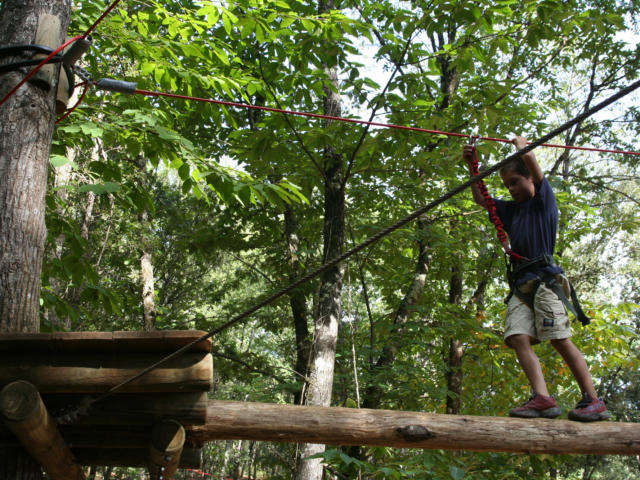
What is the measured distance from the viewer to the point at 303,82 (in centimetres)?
457

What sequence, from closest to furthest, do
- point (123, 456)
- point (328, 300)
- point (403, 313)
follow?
point (123, 456) → point (328, 300) → point (403, 313)

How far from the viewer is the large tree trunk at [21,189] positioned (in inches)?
81.7

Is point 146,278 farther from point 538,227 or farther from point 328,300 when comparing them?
point 538,227

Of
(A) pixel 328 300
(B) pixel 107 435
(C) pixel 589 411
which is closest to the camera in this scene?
(B) pixel 107 435

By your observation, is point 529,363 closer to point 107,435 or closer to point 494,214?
point 494,214

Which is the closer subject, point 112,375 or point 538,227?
point 112,375

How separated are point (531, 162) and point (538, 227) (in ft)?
1.35

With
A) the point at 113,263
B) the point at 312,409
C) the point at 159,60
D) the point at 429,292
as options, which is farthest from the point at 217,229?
the point at 312,409

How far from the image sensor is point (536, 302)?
300 cm

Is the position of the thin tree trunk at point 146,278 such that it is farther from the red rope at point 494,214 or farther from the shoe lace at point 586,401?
the shoe lace at point 586,401

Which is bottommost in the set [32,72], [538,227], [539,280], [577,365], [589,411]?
[589,411]

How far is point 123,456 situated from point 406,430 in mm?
1432

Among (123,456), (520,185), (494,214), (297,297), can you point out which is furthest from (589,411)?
(297,297)

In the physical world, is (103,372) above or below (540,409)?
above
